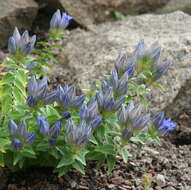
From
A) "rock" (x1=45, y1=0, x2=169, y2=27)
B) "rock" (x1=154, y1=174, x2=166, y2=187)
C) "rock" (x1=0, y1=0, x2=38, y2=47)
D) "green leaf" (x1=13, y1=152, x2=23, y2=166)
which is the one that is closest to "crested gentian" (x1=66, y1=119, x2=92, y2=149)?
"green leaf" (x1=13, y1=152, x2=23, y2=166)

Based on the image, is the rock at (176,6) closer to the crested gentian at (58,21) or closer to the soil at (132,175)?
the soil at (132,175)

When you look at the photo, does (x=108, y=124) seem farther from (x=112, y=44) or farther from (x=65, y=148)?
(x=112, y=44)

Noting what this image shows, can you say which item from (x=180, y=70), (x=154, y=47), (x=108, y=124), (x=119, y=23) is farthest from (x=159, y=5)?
(x=108, y=124)

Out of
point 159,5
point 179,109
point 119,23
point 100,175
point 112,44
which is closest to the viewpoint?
point 100,175

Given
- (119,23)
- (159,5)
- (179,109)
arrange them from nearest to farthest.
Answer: (179,109)
(119,23)
(159,5)

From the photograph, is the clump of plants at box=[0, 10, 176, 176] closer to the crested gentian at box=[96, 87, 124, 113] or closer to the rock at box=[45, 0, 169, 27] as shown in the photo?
the crested gentian at box=[96, 87, 124, 113]

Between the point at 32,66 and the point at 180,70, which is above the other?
the point at 32,66

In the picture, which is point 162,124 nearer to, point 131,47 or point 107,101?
point 107,101
